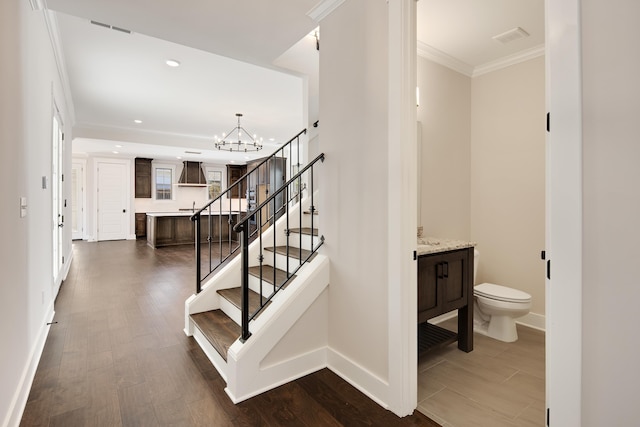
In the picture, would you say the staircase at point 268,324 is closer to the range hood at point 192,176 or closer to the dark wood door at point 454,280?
the dark wood door at point 454,280

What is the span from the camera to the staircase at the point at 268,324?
1979 millimetres

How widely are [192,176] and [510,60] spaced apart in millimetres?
9896

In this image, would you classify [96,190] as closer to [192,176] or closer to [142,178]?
[142,178]

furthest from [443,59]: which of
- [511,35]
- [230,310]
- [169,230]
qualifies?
[169,230]

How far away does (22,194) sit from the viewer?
203 centimetres

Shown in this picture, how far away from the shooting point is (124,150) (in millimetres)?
8695

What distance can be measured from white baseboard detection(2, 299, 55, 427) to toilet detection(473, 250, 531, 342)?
3.35m

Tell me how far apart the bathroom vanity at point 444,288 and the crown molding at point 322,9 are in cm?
191

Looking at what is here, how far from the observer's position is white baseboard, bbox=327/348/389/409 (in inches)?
75.1

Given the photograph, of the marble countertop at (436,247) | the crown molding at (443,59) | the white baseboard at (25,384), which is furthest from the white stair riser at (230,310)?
the crown molding at (443,59)

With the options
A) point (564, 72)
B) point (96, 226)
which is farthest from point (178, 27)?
point (96, 226)

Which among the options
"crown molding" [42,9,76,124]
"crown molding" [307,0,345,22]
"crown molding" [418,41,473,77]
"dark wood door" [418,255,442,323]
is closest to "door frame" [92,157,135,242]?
"crown molding" [42,9,76,124]

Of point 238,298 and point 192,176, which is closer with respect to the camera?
point 238,298

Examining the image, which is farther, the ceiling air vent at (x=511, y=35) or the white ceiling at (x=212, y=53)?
the ceiling air vent at (x=511, y=35)
